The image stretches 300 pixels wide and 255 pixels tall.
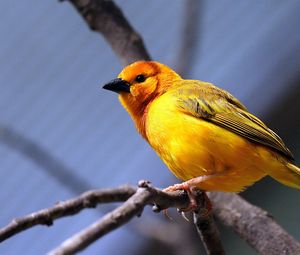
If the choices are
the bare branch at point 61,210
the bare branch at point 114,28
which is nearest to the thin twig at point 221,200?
the bare branch at point 114,28

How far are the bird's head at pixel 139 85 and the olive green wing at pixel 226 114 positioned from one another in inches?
9.7

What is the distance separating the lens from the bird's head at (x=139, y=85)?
4414 millimetres

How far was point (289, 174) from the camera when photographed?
3.87 metres

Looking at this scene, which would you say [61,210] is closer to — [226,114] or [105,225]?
[105,225]

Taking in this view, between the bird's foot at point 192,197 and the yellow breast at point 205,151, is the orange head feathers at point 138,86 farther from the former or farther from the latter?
the bird's foot at point 192,197

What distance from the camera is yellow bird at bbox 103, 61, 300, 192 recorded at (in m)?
3.84

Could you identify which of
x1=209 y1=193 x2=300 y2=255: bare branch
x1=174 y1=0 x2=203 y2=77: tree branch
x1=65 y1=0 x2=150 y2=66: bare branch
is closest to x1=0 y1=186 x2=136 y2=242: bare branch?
x1=209 y1=193 x2=300 y2=255: bare branch

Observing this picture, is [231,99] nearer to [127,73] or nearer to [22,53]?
[127,73]

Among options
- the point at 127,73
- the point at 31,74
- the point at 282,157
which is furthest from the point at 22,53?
the point at 282,157

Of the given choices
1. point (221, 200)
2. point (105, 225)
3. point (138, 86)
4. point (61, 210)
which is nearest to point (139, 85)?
point (138, 86)

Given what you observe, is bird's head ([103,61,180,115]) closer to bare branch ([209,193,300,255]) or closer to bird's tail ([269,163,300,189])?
bare branch ([209,193,300,255])

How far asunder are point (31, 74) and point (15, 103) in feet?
1.23

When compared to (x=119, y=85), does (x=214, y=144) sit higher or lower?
lower

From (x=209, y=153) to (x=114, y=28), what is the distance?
4.59 ft
